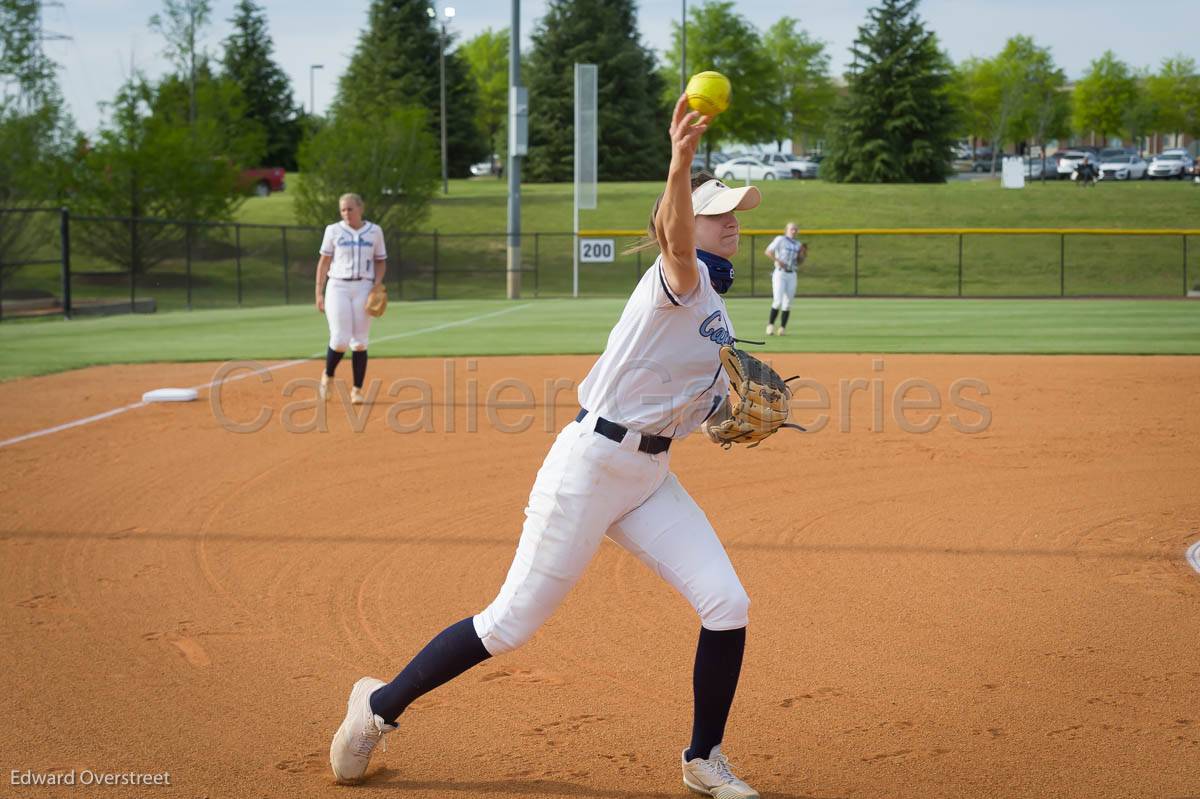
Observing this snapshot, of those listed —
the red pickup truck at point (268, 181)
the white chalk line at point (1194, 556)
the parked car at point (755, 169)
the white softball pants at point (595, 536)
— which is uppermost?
the parked car at point (755, 169)

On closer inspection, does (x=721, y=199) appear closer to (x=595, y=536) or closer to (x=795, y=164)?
(x=595, y=536)

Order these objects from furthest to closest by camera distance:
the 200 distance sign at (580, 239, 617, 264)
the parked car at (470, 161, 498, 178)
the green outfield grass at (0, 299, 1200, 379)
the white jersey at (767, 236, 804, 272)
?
the parked car at (470, 161, 498, 178) → the 200 distance sign at (580, 239, 617, 264) → the white jersey at (767, 236, 804, 272) → the green outfield grass at (0, 299, 1200, 379)

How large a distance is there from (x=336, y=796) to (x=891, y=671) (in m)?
2.48

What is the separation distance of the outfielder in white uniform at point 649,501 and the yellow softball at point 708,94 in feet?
0.97

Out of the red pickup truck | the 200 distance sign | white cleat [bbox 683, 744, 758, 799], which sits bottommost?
white cleat [bbox 683, 744, 758, 799]

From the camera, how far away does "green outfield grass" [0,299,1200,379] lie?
1867cm

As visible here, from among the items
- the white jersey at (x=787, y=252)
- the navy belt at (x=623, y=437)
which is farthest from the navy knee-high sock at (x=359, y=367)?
the white jersey at (x=787, y=252)

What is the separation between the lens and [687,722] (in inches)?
182

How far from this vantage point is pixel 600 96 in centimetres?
7188

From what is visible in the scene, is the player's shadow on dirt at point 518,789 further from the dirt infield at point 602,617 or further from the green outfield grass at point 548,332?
the green outfield grass at point 548,332

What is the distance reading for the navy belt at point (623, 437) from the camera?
3.84 metres

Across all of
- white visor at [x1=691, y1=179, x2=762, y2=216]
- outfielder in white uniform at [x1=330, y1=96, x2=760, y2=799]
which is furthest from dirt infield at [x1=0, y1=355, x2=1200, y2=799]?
→ white visor at [x1=691, y1=179, x2=762, y2=216]

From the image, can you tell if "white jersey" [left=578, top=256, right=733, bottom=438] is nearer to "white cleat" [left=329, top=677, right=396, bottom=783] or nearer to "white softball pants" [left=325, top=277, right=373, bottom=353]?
"white cleat" [left=329, top=677, right=396, bottom=783]

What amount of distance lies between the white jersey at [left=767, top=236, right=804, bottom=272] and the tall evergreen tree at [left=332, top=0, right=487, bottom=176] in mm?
55105
